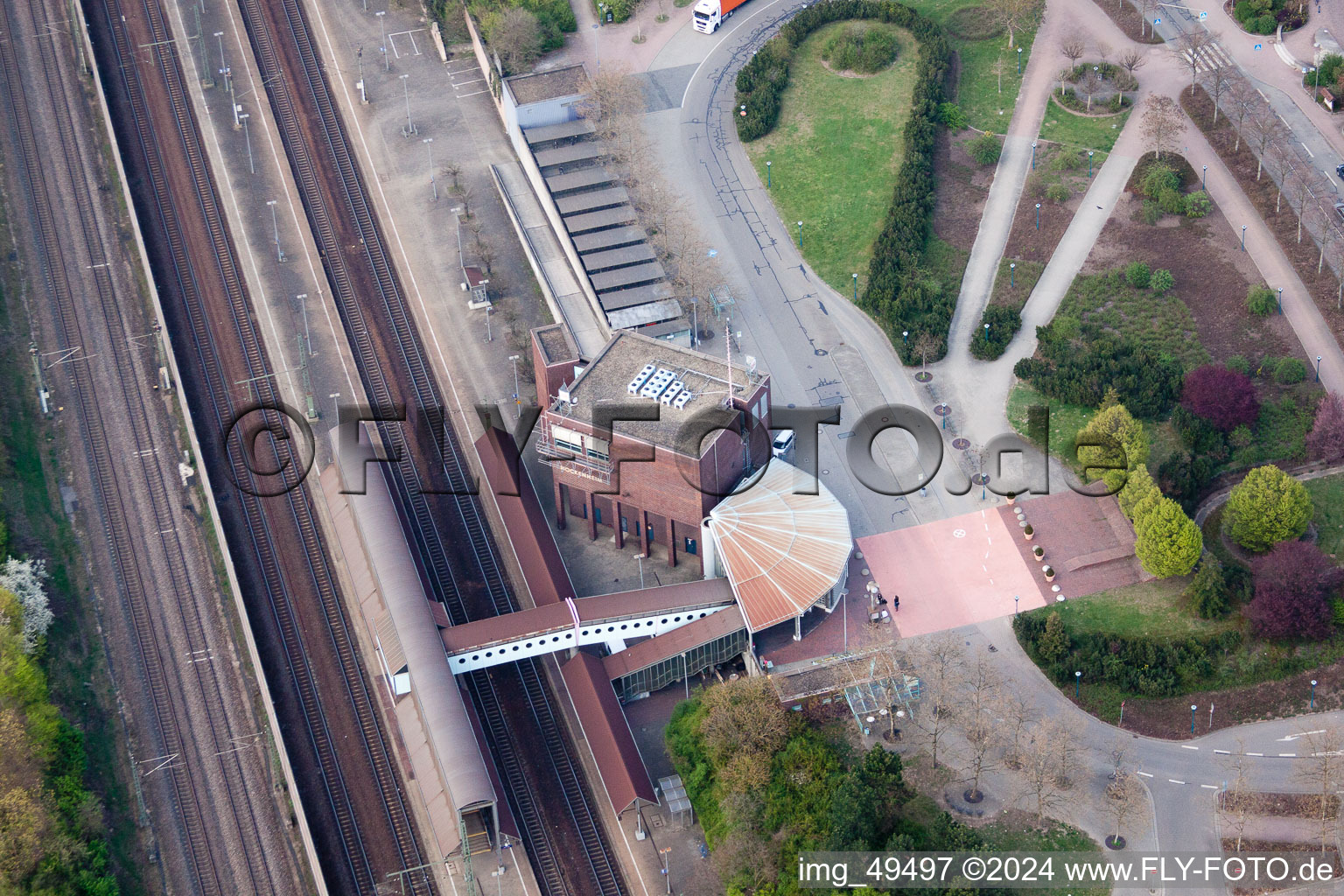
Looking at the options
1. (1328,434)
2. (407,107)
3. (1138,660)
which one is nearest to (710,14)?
(407,107)

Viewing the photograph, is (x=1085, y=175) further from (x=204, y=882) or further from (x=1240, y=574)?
(x=204, y=882)

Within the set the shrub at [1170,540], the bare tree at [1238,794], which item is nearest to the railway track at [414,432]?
the bare tree at [1238,794]

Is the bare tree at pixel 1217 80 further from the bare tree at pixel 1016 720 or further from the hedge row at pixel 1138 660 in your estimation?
the bare tree at pixel 1016 720

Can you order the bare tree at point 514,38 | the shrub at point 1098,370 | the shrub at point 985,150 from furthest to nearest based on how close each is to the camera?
the bare tree at point 514,38
the shrub at point 985,150
the shrub at point 1098,370

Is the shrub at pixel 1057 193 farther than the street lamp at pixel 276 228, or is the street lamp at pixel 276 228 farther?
the street lamp at pixel 276 228

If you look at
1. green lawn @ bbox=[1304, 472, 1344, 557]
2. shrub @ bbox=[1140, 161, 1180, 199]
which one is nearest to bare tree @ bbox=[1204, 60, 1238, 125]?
shrub @ bbox=[1140, 161, 1180, 199]

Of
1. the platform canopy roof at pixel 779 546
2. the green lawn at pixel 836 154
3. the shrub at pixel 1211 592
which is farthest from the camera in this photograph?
the green lawn at pixel 836 154

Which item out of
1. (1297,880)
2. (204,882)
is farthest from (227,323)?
(1297,880)
